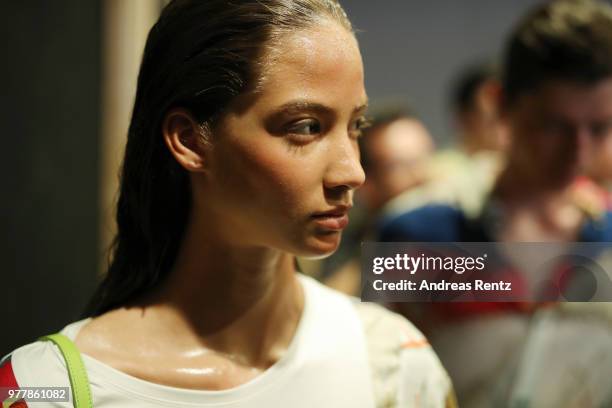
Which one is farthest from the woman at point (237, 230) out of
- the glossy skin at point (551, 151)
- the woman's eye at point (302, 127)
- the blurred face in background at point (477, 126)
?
the blurred face in background at point (477, 126)

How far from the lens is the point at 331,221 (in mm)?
959

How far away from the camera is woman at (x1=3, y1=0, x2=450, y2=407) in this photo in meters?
0.94

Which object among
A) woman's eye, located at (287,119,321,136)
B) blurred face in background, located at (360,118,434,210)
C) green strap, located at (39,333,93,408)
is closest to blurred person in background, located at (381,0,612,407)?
woman's eye, located at (287,119,321,136)

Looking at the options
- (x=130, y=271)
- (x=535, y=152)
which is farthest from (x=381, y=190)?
(x=130, y=271)

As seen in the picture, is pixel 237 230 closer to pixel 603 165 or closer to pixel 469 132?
pixel 603 165

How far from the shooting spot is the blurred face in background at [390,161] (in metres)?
2.20

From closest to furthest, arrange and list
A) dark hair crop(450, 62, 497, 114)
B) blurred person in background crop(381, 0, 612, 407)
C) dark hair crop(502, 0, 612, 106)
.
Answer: blurred person in background crop(381, 0, 612, 407) → dark hair crop(502, 0, 612, 106) → dark hair crop(450, 62, 497, 114)

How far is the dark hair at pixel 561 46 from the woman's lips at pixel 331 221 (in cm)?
63

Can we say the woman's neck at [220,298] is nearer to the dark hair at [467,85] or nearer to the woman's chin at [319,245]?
the woman's chin at [319,245]

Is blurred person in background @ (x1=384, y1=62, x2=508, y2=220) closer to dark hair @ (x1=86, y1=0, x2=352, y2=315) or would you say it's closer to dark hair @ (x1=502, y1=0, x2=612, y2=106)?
dark hair @ (x1=502, y1=0, x2=612, y2=106)

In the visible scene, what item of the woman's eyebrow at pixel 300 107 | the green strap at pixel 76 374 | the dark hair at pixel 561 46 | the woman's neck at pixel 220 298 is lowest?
the green strap at pixel 76 374

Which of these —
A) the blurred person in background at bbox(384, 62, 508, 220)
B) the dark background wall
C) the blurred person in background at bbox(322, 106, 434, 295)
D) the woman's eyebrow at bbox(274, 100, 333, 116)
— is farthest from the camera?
the blurred person in background at bbox(322, 106, 434, 295)

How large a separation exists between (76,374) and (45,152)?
0.80m

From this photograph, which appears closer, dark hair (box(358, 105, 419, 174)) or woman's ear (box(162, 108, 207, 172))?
woman's ear (box(162, 108, 207, 172))
